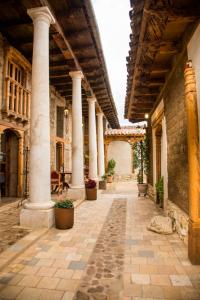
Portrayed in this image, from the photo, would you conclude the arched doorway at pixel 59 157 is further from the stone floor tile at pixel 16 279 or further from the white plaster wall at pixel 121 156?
the stone floor tile at pixel 16 279

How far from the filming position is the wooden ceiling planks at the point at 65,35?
240 inches

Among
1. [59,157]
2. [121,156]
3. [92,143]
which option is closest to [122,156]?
[121,156]

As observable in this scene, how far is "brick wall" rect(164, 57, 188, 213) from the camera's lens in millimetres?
4359

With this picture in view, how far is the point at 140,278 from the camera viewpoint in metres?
3.00

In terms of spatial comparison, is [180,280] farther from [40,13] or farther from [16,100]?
[16,100]

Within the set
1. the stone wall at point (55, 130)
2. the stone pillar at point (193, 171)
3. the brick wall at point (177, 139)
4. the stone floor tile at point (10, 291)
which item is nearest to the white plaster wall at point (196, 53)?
the stone pillar at point (193, 171)

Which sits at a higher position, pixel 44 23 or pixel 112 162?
pixel 44 23

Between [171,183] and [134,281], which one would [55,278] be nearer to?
[134,281]

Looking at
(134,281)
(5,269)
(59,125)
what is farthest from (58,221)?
(59,125)

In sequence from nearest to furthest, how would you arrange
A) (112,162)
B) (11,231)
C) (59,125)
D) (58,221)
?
(11,231), (58,221), (59,125), (112,162)

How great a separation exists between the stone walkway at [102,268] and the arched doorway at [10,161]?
4.61 metres

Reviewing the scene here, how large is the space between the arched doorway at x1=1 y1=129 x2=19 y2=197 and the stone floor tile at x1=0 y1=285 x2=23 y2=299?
6587mm

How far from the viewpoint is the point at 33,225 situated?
16.8 feet

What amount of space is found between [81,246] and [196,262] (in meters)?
1.92
